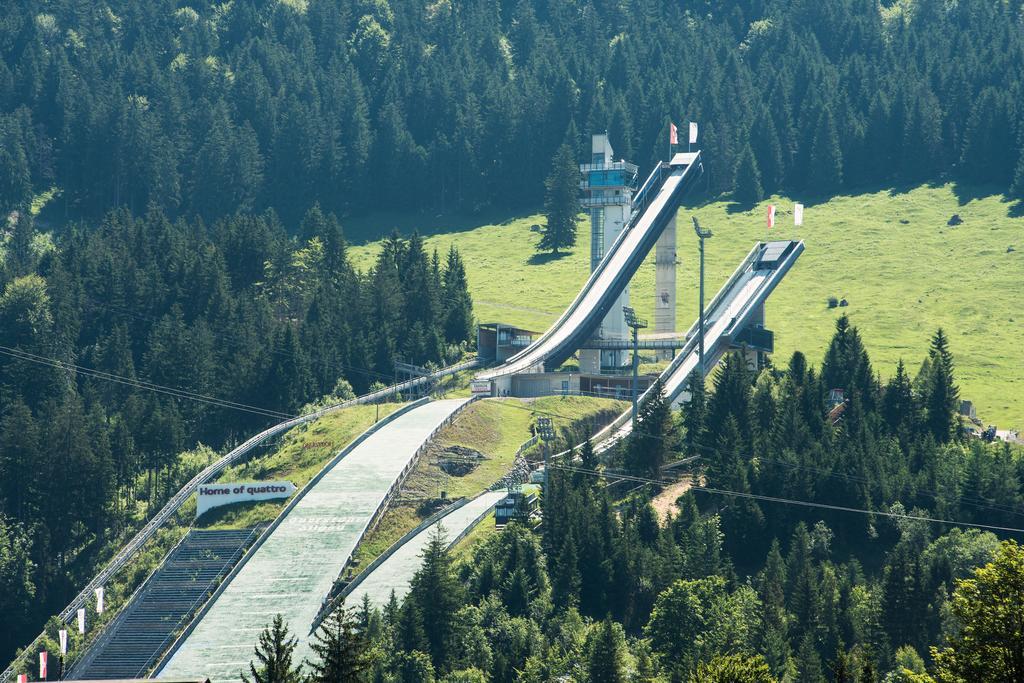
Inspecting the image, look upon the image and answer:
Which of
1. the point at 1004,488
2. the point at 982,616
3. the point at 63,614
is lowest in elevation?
the point at 63,614

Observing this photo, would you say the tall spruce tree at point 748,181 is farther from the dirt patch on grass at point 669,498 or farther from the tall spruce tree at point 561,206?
the dirt patch on grass at point 669,498

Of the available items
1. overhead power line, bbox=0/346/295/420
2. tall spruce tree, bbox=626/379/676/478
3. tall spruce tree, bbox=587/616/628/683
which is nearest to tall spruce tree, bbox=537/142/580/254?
overhead power line, bbox=0/346/295/420

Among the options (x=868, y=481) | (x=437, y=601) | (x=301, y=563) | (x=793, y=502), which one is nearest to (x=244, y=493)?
(x=301, y=563)

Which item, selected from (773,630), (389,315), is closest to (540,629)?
(773,630)

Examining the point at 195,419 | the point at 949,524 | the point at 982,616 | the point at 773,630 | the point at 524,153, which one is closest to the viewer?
the point at 982,616

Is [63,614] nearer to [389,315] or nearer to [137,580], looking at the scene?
[137,580]

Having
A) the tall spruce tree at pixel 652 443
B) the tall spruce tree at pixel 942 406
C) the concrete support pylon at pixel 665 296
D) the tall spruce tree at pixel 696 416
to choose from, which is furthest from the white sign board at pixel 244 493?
the concrete support pylon at pixel 665 296
